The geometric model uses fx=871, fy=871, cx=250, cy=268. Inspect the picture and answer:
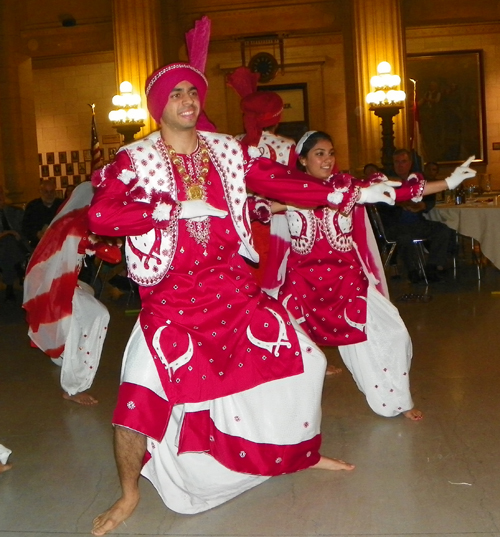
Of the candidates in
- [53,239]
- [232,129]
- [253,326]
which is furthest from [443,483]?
[232,129]

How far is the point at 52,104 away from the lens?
1625 cm

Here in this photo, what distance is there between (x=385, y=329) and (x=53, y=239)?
5.56ft

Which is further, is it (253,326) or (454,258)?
(454,258)

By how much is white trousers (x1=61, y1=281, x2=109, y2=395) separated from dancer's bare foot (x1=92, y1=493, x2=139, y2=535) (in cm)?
168

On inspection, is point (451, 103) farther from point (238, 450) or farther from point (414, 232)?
point (238, 450)

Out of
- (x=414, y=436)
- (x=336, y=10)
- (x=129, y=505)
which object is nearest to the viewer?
(x=129, y=505)

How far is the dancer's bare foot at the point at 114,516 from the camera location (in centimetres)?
273

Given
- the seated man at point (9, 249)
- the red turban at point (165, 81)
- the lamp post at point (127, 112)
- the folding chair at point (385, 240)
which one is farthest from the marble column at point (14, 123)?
the red turban at point (165, 81)

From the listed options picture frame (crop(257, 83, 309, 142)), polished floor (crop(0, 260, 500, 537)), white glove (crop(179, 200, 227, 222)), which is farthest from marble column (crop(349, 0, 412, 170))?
white glove (crop(179, 200, 227, 222))

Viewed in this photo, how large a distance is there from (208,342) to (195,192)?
48cm

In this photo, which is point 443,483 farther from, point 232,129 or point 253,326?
point 232,129

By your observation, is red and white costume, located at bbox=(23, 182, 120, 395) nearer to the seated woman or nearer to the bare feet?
the bare feet

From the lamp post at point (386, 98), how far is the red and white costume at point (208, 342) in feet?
28.2

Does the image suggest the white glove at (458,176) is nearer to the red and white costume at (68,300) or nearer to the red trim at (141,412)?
the red trim at (141,412)
